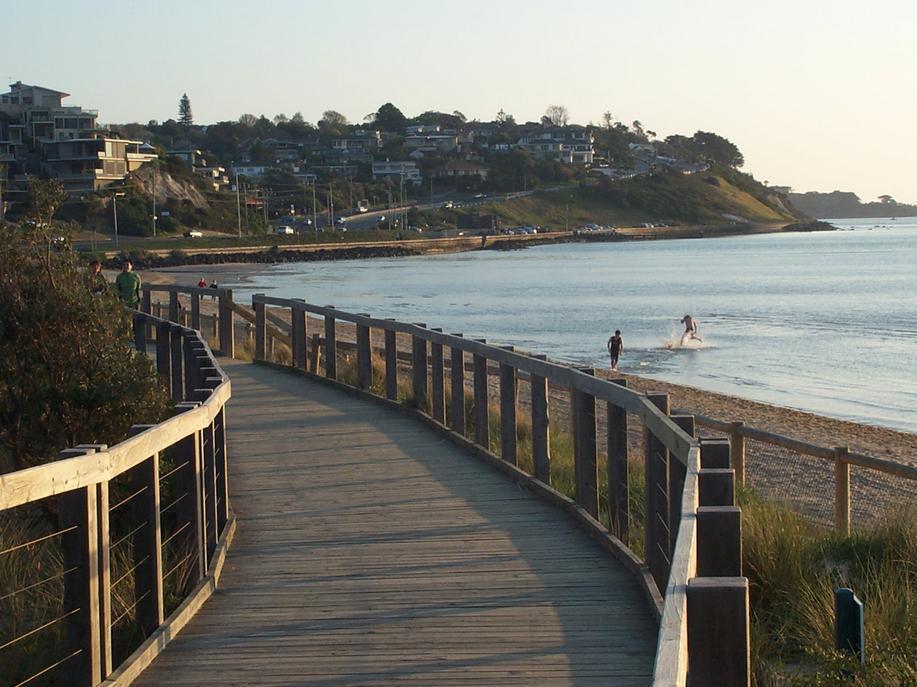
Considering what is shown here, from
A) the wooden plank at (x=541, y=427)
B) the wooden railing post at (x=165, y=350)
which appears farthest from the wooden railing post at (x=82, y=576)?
the wooden railing post at (x=165, y=350)

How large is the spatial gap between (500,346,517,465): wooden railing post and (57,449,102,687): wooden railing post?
5.85 metres

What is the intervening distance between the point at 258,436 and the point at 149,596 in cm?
671

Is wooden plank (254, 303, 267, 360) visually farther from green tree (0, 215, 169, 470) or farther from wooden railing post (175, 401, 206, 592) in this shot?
wooden railing post (175, 401, 206, 592)

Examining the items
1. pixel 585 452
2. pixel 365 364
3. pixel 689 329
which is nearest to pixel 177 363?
pixel 365 364

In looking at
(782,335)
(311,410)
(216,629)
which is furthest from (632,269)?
(216,629)

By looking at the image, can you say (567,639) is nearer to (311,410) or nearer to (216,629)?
(216,629)

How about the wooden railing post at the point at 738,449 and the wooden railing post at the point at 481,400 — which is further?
the wooden railing post at the point at 481,400

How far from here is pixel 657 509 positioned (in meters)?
7.65

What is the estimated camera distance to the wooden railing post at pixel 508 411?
11.1 m

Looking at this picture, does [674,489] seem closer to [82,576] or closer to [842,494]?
[82,576]

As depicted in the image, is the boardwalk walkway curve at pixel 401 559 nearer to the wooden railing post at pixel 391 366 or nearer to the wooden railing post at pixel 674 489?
the wooden railing post at pixel 674 489

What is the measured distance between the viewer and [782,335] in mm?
51406

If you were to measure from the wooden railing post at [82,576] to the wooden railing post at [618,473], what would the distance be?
3872 mm

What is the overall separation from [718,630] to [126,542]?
5.61 meters
